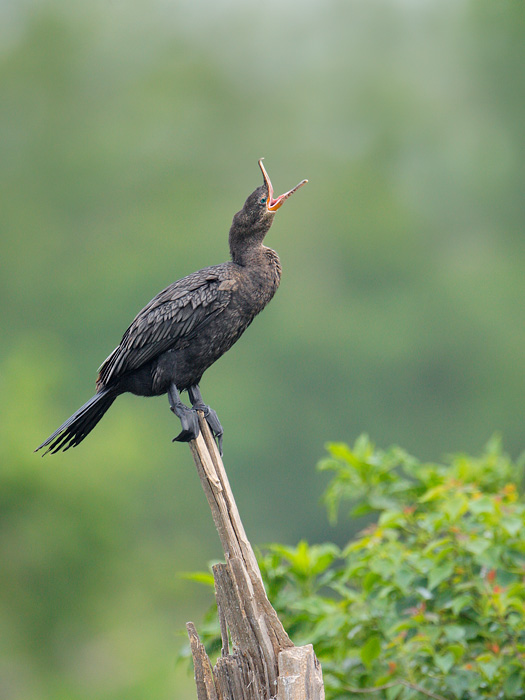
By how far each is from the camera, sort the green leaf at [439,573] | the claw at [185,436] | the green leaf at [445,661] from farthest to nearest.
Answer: the green leaf at [439,573] < the green leaf at [445,661] < the claw at [185,436]

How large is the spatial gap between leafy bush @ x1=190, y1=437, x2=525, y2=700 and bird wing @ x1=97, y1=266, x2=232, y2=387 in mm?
1071

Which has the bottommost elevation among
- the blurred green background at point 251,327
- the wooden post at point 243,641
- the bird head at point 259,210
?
the wooden post at point 243,641

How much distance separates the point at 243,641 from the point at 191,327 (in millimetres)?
1201

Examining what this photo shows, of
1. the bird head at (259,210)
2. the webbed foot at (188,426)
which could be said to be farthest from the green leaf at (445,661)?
the bird head at (259,210)

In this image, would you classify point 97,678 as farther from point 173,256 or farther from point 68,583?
point 173,256

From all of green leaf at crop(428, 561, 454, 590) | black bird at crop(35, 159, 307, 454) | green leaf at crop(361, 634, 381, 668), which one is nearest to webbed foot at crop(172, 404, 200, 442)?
black bird at crop(35, 159, 307, 454)

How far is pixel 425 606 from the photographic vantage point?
3.55 m

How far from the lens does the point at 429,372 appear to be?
23.7 meters

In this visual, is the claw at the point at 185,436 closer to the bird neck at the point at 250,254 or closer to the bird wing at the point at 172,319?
the bird wing at the point at 172,319

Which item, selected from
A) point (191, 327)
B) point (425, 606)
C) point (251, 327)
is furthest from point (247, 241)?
point (251, 327)

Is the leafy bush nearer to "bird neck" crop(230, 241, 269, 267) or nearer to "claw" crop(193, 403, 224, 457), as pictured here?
"claw" crop(193, 403, 224, 457)

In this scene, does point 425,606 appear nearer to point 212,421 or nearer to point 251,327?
point 212,421

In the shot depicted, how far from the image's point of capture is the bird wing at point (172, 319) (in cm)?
333

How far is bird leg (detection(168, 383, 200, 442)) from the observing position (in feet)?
10.1
